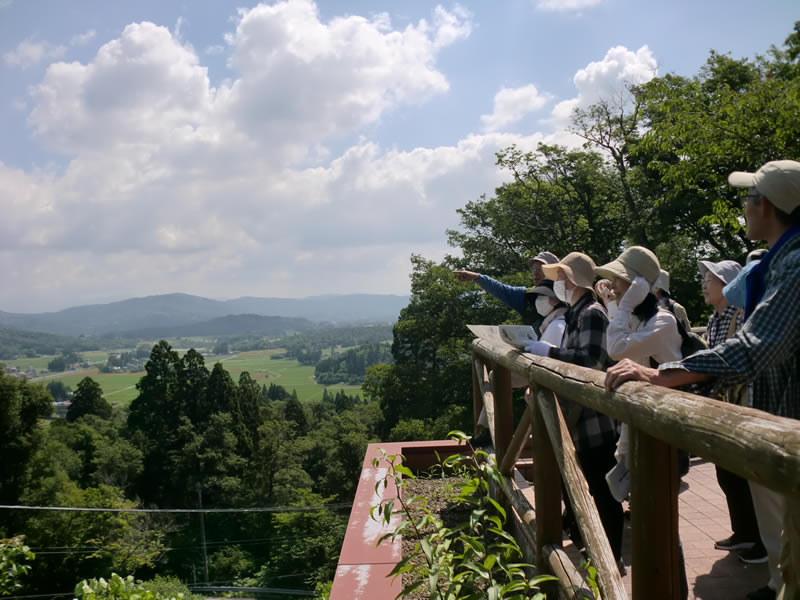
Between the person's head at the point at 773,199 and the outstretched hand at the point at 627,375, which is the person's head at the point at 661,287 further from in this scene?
the outstretched hand at the point at 627,375

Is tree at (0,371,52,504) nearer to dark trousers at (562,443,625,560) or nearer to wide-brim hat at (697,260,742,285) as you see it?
dark trousers at (562,443,625,560)

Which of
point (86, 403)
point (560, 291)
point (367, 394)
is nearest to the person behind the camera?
point (560, 291)

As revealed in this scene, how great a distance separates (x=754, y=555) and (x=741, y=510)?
0.20 meters

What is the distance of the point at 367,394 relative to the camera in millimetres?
29609

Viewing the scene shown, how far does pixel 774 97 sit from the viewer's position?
30.6 ft

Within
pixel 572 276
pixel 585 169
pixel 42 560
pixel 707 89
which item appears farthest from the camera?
pixel 42 560

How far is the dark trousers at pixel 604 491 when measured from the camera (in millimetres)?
2551

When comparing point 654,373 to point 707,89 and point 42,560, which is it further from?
point 42,560

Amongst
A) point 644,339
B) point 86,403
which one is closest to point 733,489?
point 644,339

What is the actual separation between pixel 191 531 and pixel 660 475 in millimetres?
47152

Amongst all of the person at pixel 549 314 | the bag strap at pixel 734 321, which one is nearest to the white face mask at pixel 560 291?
the person at pixel 549 314

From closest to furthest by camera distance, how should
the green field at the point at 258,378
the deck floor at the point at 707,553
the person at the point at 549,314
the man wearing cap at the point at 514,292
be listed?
the deck floor at the point at 707,553
the person at the point at 549,314
the man wearing cap at the point at 514,292
the green field at the point at 258,378

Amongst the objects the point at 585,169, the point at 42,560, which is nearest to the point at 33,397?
the point at 42,560

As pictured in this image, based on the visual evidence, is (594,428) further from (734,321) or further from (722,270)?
(722,270)
